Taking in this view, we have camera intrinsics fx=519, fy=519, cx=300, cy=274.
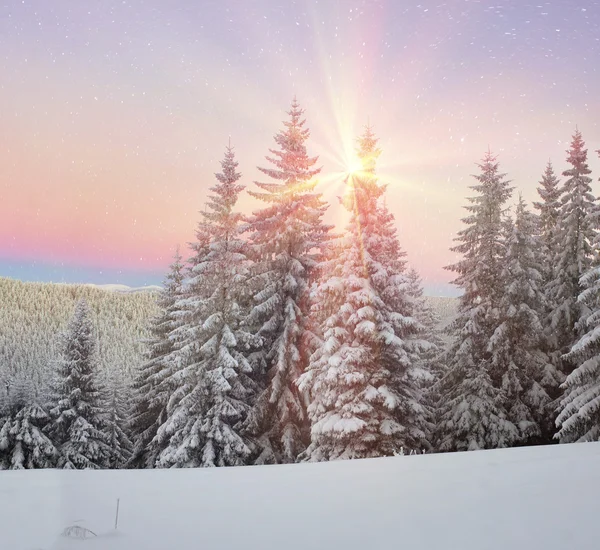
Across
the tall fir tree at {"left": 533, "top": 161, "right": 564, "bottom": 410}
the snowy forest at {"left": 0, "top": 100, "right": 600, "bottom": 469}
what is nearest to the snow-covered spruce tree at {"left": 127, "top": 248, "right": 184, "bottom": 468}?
the snowy forest at {"left": 0, "top": 100, "right": 600, "bottom": 469}

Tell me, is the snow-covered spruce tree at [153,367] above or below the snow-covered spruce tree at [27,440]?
above

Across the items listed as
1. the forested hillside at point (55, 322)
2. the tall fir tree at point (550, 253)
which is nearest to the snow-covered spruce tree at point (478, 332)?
the tall fir tree at point (550, 253)

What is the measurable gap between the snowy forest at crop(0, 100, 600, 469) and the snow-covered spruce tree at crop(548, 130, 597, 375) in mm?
46

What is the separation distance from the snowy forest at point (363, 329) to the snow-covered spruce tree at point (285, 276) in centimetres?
5

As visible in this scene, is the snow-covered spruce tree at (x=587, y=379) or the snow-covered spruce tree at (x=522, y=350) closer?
the snow-covered spruce tree at (x=587, y=379)

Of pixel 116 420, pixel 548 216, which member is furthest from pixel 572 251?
pixel 116 420

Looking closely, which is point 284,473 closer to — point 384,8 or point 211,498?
point 211,498

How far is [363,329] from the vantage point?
1323cm

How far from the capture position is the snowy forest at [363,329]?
1343 centimetres

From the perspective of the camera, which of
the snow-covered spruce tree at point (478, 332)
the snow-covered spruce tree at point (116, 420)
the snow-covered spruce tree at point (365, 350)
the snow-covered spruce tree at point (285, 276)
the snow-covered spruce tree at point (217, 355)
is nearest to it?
the snow-covered spruce tree at point (365, 350)

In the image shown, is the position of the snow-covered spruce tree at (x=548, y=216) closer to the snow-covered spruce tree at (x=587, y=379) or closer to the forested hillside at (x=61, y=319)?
the forested hillside at (x=61, y=319)

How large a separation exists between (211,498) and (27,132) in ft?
47.5

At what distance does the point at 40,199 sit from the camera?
15.7 meters

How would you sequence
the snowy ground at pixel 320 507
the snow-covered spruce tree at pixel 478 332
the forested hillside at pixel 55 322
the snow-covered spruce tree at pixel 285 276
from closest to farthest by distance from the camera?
the snowy ground at pixel 320 507 → the snow-covered spruce tree at pixel 285 276 → the snow-covered spruce tree at pixel 478 332 → the forested hillside at pixel 55 322
